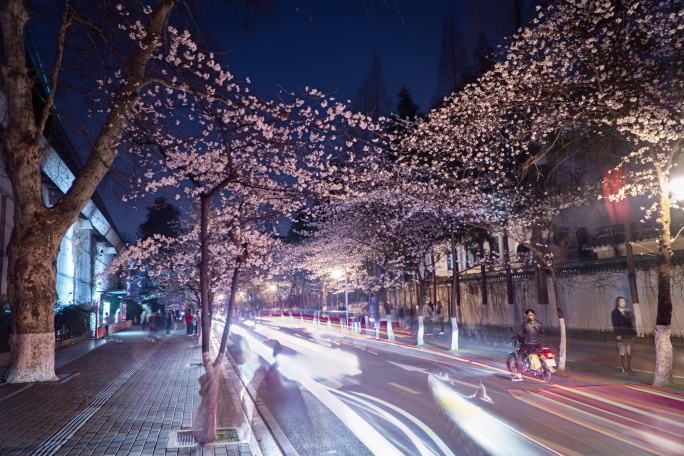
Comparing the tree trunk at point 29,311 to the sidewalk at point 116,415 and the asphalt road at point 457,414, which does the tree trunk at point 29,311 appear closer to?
the sidewalk at point 116,415

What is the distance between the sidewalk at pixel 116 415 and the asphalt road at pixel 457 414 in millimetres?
862

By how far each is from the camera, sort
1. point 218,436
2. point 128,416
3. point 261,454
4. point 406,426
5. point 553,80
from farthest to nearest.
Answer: point 553,80
point 128,416
point 406,426
point 218,436
point 261,454

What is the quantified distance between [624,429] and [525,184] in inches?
700

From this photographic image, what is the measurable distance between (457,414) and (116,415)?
6.14 meters

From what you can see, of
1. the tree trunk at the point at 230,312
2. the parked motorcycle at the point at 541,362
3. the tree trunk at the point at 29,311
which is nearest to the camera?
the tree trunk at the point at 230,312

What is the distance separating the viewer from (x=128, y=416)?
878cm

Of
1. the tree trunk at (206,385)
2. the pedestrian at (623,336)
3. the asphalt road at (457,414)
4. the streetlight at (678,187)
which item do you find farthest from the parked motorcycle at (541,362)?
the tree trunk at (206,385)

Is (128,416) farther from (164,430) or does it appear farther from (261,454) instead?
(261,454)

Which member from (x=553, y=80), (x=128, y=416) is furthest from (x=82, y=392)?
(x=553, y=80)

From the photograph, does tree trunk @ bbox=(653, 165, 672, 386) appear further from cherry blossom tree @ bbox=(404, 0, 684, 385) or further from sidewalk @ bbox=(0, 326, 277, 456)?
sidewalk @ bbox=(0, 326, 277, 456)

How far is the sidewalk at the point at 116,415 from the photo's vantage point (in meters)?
6.82

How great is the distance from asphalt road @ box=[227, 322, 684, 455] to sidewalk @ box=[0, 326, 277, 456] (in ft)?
2.83

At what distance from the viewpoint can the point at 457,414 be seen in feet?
28.7

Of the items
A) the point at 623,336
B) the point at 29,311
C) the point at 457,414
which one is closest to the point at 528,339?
the point at 623,336
